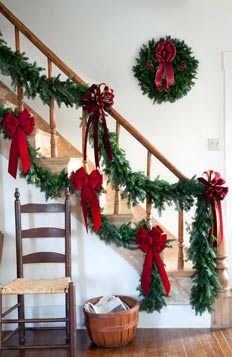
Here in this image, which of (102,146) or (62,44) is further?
(62,44)

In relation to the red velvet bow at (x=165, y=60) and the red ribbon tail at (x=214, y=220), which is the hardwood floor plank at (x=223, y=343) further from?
the red velvet bow at (x=165, y=60)

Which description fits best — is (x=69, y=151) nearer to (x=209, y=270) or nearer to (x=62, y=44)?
(x=62, y=44)

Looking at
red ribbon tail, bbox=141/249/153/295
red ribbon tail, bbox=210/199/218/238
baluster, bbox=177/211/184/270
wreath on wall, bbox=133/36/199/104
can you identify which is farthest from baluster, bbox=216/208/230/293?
wreath on wall, bbox=133/36/199/104

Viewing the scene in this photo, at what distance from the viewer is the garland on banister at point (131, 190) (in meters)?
2.78

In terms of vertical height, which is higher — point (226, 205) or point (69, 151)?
point (69, 151)

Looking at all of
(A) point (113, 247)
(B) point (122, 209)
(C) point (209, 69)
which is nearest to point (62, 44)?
(C) point (209, 69)

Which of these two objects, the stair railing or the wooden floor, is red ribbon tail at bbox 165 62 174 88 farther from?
the wooden floor

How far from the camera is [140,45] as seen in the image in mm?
3648

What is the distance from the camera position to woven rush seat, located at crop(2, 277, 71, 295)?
2.29 meters

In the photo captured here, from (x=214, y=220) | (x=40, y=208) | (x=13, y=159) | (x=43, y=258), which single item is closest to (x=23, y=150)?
(x=13, y=159)

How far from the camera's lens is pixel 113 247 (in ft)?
9.54

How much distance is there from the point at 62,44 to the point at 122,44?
22.2 inches

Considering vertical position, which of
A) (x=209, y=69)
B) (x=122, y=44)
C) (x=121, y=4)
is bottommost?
(x=209, y=69)

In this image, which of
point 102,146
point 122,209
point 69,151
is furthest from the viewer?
point 69,151
